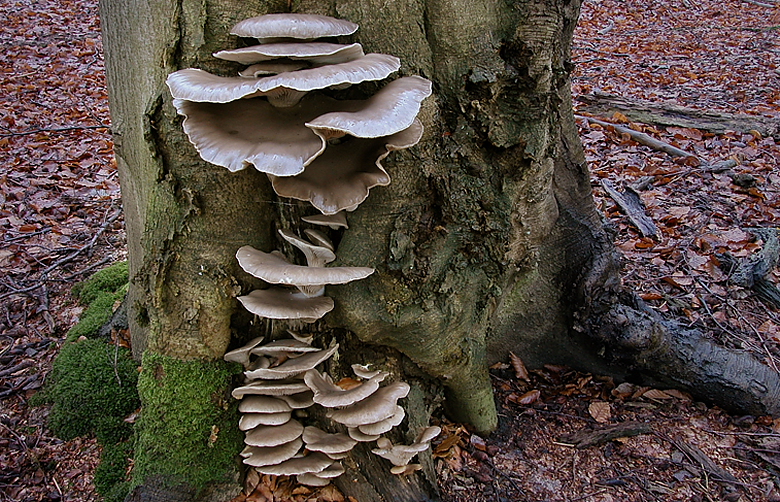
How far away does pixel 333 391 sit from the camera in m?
2.62

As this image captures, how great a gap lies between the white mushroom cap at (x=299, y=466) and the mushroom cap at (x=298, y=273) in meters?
1.07

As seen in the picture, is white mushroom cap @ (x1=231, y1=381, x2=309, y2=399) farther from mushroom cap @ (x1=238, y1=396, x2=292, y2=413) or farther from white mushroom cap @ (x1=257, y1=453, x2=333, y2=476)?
white mushroom cap @ (x1=257, y1=453, x2=333, y2=476)

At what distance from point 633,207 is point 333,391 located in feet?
16.4

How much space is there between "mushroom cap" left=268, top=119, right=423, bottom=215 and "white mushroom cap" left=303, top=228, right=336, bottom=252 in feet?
1.05

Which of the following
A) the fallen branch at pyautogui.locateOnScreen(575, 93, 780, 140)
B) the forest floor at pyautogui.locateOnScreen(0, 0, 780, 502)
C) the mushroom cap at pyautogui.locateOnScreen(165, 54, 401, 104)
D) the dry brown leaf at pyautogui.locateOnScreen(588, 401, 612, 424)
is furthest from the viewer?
the fallen branch at pyautogui.locateOnScreen(575, 93, 780, 140)

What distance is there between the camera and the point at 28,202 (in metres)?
6.70

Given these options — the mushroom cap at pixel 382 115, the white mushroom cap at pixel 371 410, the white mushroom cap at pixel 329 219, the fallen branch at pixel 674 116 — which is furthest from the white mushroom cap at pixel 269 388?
the fallen branch at pixel 674 116

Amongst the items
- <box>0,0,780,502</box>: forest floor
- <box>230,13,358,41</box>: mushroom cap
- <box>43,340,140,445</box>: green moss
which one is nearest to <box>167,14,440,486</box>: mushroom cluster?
<box>230,13,358,41</box>: mushroom cap

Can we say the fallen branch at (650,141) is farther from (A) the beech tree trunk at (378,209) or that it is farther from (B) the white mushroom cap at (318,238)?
(B) the white mushroom cap at (318,238)

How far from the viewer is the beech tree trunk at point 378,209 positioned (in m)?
2.47

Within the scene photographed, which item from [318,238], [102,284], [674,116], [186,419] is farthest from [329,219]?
[674,116]

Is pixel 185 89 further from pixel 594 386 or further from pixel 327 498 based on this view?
pixel 594 386

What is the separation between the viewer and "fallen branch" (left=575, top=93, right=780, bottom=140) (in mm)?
8250

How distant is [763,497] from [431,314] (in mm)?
2364
